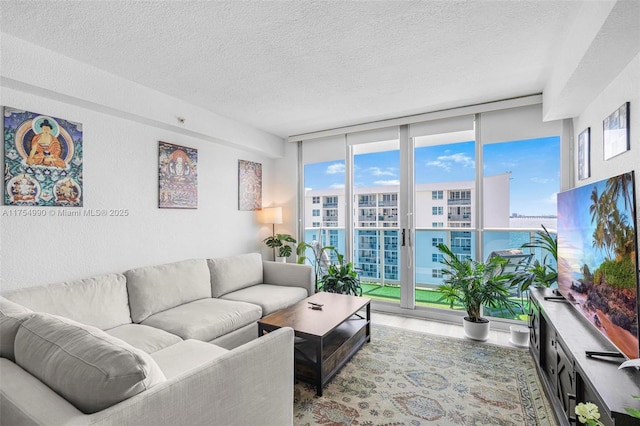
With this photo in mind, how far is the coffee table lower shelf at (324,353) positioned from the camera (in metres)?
2.18

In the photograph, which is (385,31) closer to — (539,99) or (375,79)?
(375,79)

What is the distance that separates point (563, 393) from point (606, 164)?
155cm

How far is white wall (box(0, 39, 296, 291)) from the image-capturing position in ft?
7.39

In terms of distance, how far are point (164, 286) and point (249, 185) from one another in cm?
202

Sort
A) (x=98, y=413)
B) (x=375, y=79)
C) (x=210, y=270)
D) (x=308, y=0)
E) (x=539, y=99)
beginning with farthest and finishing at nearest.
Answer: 1. (x=210, y=270)
2. (x=539, y=99)
3. (x=375, y=79)
4. (x=308, y=0)
5. (x=98, y=413)

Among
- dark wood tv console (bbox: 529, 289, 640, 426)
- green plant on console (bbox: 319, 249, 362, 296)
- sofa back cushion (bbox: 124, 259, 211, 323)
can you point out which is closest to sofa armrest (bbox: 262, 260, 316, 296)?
green plant on console (bbox: 319, 249, 362, 296)

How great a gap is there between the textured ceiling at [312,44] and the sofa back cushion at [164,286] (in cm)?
174

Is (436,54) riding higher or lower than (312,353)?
higher

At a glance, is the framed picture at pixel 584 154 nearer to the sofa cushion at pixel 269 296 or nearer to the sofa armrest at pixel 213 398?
the sofa armrest at pixel 213 398

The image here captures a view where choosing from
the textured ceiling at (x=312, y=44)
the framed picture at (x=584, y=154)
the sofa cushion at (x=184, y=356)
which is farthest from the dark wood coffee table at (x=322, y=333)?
the framed picture at (x=584, y=154)

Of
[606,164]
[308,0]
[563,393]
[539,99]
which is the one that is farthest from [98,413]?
[539,99]

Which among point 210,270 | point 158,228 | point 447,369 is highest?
point 158,228

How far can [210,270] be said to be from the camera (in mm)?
3369

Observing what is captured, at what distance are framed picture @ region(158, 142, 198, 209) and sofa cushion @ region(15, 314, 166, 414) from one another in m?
2.18
